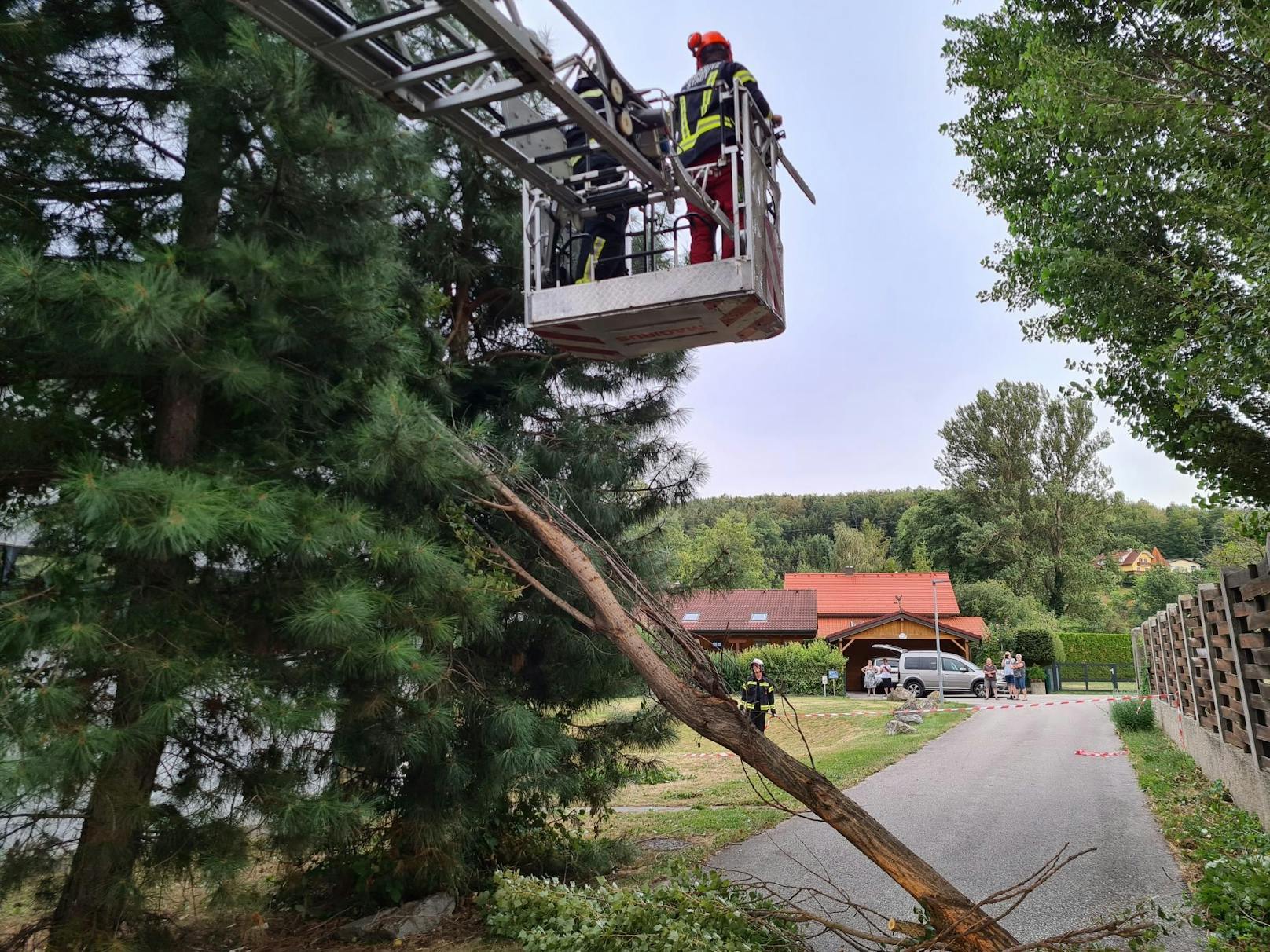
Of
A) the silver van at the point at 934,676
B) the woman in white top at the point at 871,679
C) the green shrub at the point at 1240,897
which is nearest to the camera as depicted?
the green shrub at the point at 1240,897

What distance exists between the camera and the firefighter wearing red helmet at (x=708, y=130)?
17.1ft

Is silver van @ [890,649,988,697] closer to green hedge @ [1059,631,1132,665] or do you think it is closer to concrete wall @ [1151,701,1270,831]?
green hedge @ [1059,631,1132,665]

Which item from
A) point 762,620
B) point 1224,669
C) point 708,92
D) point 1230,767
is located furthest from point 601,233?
point 762,620

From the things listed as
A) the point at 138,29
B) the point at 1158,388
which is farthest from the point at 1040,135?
the point at 138,29

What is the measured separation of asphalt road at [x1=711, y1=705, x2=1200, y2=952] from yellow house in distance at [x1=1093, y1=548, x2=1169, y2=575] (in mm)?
43683

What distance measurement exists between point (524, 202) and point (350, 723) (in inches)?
134

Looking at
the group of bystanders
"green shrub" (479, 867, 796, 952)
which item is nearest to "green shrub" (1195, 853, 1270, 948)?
"green shrub" (479, 867, 796, 952)

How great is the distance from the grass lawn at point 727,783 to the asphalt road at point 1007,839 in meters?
0.41

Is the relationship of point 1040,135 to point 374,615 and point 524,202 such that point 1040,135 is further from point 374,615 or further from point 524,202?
point 374,615

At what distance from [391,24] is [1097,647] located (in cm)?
4472

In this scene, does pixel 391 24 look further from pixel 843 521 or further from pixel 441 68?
pixel 843 521

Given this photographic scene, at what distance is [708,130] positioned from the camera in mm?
5227

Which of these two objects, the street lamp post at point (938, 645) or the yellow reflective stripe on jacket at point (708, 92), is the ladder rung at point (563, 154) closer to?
the yellow reflective stripe on jacket at point (708, 92)

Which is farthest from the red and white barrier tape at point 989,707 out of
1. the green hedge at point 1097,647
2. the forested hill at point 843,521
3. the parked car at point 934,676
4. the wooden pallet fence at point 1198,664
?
the forested hill at point 843,521
